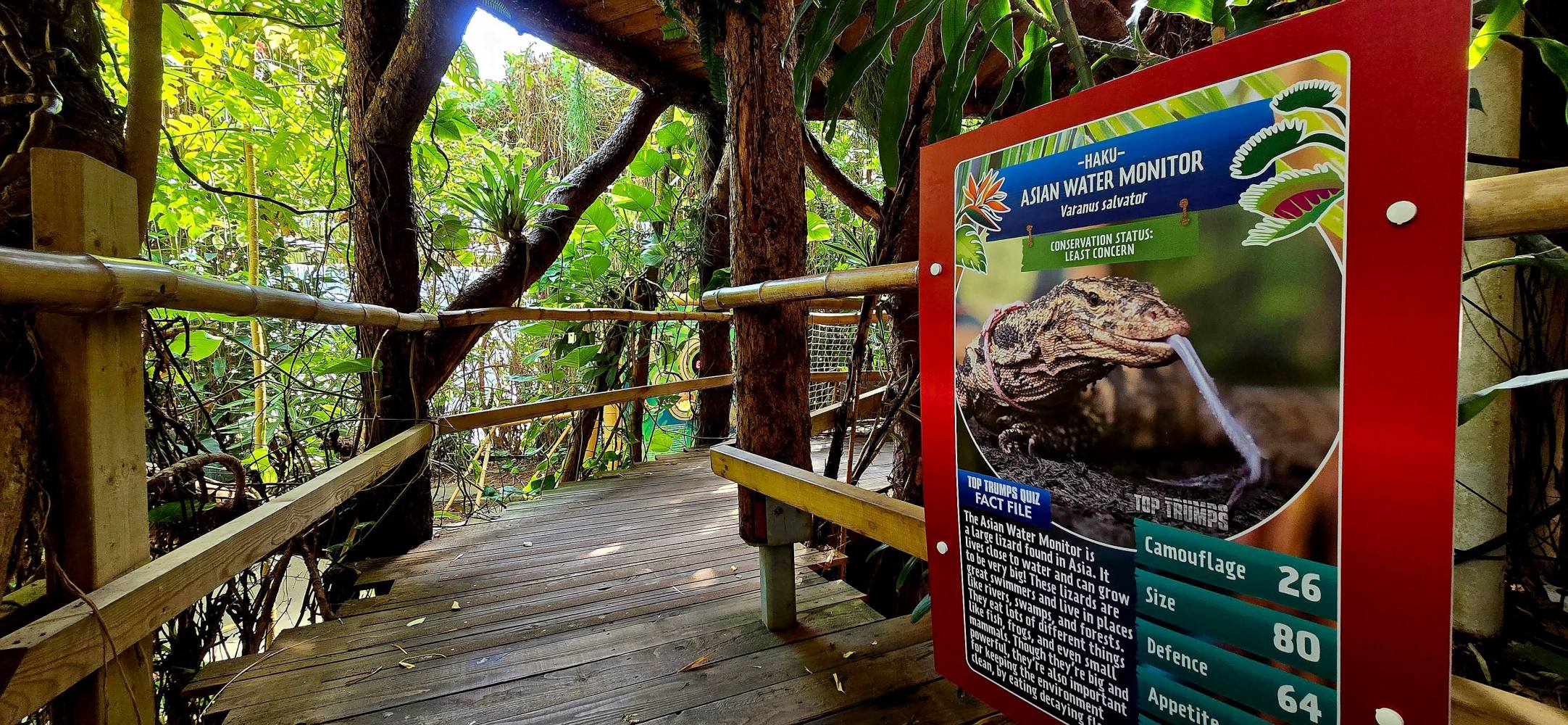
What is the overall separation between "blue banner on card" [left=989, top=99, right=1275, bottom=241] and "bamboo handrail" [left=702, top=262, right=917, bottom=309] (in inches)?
15.1

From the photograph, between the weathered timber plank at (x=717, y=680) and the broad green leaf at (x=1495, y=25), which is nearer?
the broad green leaf at (x=1495, y=25)

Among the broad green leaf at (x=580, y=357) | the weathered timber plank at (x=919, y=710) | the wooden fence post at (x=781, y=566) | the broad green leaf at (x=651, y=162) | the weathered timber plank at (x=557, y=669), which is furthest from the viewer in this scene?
the broad green leaf at (x=651, y=162)

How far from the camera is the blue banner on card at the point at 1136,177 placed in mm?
537

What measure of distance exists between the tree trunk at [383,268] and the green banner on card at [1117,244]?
2602 mm

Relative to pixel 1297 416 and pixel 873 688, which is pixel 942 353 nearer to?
pixel 1297 416

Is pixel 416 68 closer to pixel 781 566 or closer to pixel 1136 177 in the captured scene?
pixel 781 566

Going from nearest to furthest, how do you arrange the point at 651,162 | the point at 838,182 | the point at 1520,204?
the point at 1520,204 → the point at 838,182 → the point at 651,162

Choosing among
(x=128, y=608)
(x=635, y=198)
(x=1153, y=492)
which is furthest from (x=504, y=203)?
(x=1153, y=492)

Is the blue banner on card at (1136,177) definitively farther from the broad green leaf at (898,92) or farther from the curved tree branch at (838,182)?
the curved tree branch at (838,182)

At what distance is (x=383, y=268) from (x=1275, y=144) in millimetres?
3003

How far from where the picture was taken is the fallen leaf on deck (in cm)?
149

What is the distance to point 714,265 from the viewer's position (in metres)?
4.92

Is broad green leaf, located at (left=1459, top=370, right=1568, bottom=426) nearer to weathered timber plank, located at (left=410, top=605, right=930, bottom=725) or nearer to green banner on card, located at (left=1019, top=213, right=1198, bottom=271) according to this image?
green banner on card, located at (left=1019, top=213, right=1198, bottom=271)

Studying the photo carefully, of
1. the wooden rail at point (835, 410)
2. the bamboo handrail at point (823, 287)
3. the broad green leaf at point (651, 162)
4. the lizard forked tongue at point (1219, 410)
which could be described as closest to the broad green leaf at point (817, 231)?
the broad green leaf at point (651, 162)
